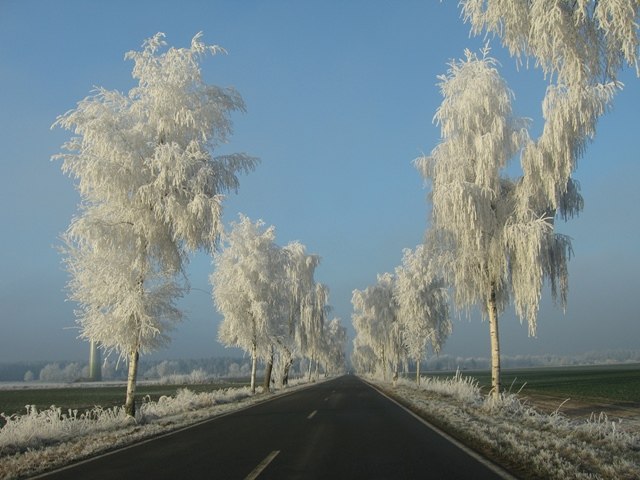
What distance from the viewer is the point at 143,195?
15.8m

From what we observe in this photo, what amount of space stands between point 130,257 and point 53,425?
5.63m

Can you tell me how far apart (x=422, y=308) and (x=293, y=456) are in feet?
91.2

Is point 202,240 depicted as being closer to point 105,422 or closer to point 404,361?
point 105,422

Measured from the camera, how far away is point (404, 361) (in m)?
44.8

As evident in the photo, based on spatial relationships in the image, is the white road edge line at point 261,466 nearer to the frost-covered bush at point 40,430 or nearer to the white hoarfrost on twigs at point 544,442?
the white hoarfrost on twigs at point 544,442

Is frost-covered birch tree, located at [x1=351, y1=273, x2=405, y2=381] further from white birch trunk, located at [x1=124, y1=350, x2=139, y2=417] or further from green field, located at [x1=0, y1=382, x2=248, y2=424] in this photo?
white birch trunk, located at [x1=124, y1=350, x2=139, y2=417]

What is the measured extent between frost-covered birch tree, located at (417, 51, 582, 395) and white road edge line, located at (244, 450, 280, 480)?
405 inches

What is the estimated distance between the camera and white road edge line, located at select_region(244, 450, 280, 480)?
745 cm

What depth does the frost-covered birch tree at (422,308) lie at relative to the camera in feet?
118

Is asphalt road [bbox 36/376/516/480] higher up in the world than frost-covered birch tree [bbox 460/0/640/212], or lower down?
lower down

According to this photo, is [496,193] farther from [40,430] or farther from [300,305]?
[300,305]

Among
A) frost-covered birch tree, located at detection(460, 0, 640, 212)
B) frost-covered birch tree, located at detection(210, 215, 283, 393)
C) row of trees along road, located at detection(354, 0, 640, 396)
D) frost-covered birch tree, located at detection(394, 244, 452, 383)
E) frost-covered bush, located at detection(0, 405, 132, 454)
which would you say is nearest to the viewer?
frost-covered birch tree, located at detection(460, 0, 640, 212)

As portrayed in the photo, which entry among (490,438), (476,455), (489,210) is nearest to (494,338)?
(489,210)

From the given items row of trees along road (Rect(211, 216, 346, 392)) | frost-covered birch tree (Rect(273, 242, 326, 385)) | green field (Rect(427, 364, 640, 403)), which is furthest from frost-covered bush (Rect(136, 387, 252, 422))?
frost-covered birch tree (Rect(273, 242, 326, 385))
